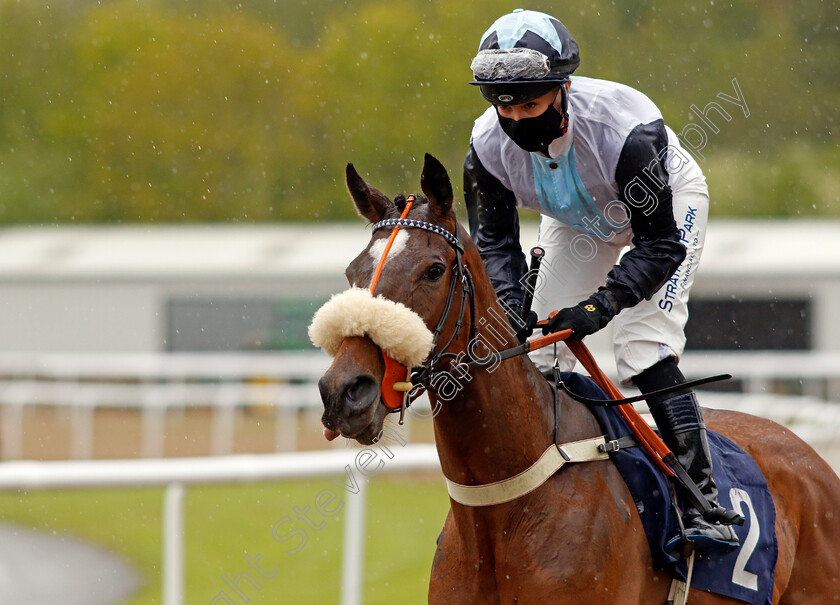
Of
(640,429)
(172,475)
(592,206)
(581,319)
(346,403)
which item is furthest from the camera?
(172,475)

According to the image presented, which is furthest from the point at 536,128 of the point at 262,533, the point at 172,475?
the point at 262,533

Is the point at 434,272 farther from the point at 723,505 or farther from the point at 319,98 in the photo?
the point at 319,98

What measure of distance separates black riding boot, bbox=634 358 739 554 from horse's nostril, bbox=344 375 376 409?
106 centimetres

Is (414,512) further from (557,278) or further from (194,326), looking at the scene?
(194,326)

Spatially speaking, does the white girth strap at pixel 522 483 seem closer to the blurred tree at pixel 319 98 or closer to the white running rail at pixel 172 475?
the white running rail at pixel 172 475

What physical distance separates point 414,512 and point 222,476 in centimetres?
465

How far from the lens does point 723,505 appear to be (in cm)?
301

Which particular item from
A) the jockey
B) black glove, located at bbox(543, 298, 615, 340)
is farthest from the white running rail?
black glove, located at bbox(543, 298, 615, 340)

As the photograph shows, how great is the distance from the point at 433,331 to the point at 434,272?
14 cm

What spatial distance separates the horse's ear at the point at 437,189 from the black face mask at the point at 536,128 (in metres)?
0.42

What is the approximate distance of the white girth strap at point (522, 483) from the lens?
263 cm

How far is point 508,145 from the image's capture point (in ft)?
9.99

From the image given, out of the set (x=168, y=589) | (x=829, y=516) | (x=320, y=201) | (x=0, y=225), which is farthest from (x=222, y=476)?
(x=0, y=225)

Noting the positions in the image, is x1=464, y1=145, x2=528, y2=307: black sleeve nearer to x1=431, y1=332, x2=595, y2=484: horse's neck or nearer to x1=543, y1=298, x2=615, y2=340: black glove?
x1=543, y1=298, x2=615, y2=340: black glove
